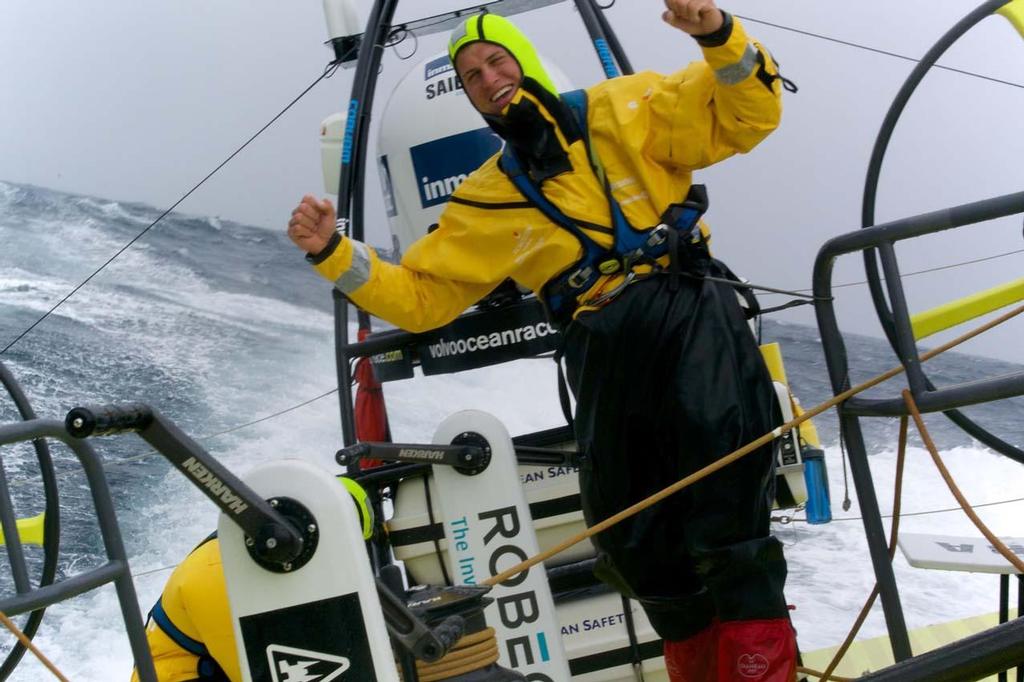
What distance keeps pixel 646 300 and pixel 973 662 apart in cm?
72

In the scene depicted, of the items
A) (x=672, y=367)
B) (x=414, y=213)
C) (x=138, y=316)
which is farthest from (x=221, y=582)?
(x=138, y=316)

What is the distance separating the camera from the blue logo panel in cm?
280

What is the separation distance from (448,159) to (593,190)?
116 centimetres

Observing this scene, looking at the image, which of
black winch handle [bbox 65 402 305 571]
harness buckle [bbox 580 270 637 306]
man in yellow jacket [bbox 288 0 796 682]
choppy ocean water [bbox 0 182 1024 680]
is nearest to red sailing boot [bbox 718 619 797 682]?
man in yellow jacket [bbox 288 0 796 682]

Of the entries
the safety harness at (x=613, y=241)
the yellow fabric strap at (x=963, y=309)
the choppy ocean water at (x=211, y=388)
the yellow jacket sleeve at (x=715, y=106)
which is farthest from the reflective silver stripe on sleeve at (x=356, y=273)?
the choppy ocean water at (x=211, y=388)

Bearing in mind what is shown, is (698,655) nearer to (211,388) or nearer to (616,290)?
(616,290)

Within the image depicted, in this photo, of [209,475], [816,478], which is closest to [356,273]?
[209,475]

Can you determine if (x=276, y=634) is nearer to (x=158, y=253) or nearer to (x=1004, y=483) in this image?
(x=1004, y=483)

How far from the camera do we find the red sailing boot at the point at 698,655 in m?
1.75

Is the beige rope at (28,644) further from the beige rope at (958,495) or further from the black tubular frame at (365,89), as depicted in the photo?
the black tubular frame at (365,89)

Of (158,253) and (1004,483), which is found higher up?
(158,253)

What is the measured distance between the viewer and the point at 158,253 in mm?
8297

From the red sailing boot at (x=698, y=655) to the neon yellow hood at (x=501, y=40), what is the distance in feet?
2.90

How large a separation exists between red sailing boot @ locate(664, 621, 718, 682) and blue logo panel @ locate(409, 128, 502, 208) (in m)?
1.40
